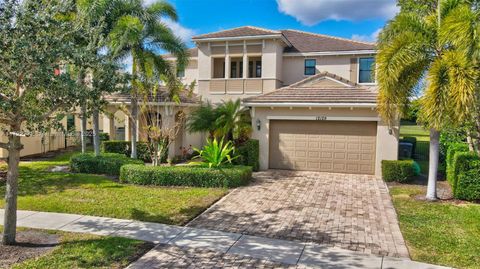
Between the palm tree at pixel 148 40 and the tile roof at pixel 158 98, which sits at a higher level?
the palm tree at pixel 148 40

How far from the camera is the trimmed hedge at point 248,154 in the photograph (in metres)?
16.8

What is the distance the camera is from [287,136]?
17125 mm

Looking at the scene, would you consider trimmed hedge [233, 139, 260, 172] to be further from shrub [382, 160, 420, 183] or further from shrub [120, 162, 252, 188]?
shrub [382, 160, 420, 183]

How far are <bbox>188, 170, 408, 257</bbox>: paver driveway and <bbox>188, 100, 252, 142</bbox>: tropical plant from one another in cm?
385

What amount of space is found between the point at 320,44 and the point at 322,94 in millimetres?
8268

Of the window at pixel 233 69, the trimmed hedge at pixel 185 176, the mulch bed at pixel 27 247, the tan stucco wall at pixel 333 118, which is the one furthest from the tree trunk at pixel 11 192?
the window at pixel 233 69

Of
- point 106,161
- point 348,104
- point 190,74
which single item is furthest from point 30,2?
point 190,74

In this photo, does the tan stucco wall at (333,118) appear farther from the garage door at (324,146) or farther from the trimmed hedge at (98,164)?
the trimmed hedge at (98,164)

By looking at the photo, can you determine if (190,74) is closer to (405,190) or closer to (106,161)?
(106,161)

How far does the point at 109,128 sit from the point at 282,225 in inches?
664

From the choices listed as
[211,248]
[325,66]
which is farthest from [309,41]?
[211,248]

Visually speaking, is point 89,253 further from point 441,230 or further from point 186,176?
point 441,230

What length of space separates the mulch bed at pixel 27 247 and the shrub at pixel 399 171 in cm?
1238

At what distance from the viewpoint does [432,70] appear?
9836 millimetres
